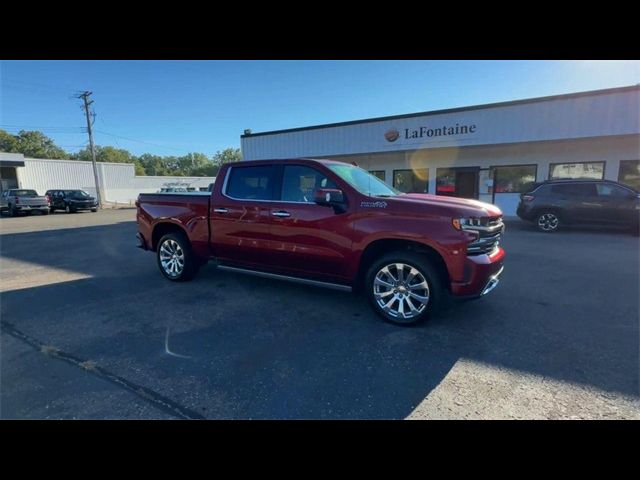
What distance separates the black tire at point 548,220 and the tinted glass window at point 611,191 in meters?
1.32

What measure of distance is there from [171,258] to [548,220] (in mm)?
11531

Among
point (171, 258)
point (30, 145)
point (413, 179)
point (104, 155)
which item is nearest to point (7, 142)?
point (30, 145)

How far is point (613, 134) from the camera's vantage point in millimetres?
11734

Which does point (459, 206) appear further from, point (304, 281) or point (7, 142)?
point (7, 142)

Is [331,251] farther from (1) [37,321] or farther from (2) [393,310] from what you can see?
(1) [37,321]

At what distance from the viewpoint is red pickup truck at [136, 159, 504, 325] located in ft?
11.7

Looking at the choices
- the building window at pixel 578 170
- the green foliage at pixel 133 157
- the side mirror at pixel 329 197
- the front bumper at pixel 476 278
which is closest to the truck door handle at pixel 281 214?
the side mirror at pixel 329 197

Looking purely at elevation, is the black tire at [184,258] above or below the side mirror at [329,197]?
below

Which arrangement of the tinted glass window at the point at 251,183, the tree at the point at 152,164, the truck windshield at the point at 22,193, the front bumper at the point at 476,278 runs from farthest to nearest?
the tree at the point at 152,164
the truck windshield at the point at 22,193
the tinted glass window at the point at 251,183
the front bumper at the point at 476,278

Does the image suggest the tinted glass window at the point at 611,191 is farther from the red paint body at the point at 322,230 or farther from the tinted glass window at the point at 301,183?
the tinted glass window at the point at 301,183

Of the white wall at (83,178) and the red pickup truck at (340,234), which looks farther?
the white wall at (83,178)

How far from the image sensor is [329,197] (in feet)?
12.8

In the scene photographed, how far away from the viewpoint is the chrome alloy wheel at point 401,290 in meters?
3.70
